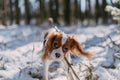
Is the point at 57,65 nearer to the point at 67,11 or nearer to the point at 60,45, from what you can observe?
the point at 60,45

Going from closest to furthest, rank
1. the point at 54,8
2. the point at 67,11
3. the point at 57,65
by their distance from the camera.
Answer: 1. the point at 57,65
2. the point at 67,11
3. the point at 54,8

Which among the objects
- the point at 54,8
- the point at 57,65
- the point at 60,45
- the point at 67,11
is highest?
the point at 54,8

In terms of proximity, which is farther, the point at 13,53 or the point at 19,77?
the point at 13,53

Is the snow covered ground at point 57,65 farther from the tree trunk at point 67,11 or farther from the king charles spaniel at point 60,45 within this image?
the tree trunk at point 67,11

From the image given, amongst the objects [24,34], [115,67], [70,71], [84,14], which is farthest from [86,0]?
[70,71]

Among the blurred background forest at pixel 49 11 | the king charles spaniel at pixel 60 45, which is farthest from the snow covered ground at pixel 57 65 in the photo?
the blurred background forest at pixel 49 11

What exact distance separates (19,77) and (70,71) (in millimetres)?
1517

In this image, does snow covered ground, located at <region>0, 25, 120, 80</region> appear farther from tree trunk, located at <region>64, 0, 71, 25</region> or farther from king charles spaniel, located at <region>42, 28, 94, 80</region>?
tree trunk, located at <region>64, 0, 71, 25</region>

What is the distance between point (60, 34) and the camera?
646cm

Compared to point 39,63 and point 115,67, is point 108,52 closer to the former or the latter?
point 115,67

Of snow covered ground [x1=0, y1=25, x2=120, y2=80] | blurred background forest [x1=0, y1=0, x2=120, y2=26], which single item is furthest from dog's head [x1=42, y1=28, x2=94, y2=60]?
blurred background forest [x1=0, y1=0, x2=120, y2=26]

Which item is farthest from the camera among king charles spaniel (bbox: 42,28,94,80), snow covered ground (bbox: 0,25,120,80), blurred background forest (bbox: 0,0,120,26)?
blurred background forest (bbox: 0,0,120,26)

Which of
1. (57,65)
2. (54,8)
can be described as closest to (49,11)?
(54,8)

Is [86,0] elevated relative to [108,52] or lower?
elevated
